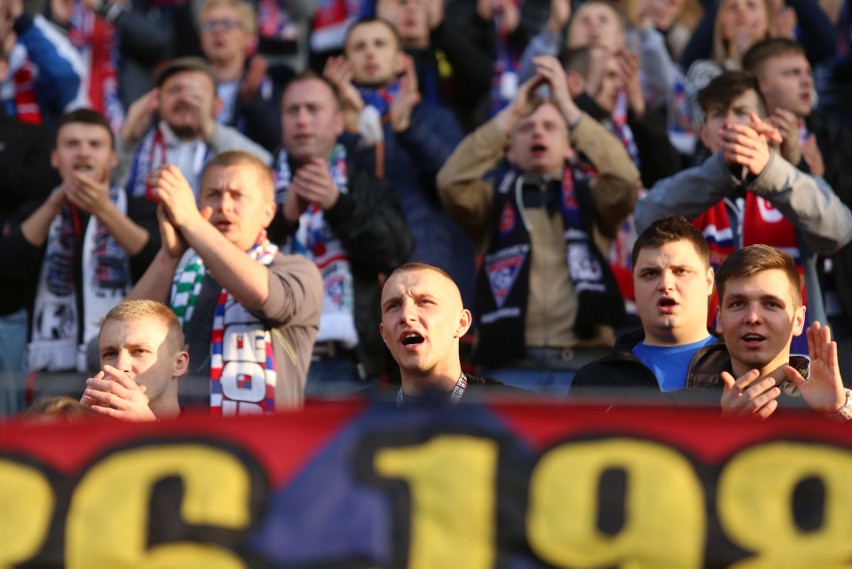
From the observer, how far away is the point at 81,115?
305 inches

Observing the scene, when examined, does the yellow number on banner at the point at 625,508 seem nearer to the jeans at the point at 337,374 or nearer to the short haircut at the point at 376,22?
the jeans at the point at 337,374

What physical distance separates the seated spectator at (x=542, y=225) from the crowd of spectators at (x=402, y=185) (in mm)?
11

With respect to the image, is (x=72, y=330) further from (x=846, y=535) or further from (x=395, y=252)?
(x=846, y=535)

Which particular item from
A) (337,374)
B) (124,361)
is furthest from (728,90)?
(124,361)

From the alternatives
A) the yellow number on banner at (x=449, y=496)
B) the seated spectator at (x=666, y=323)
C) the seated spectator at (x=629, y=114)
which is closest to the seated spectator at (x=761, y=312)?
the seated spectator at (x=666, y=323)

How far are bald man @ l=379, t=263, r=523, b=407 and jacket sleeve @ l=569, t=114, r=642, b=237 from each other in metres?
1.87

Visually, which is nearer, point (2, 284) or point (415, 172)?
point (2, 284)

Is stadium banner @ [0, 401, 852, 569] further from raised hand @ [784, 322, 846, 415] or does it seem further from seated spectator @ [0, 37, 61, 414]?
seated spectator @ [0, 37, 61, 414]

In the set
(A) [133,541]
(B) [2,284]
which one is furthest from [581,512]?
(B) [2,284]

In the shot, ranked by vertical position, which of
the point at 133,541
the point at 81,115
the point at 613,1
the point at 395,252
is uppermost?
the point at 613,1

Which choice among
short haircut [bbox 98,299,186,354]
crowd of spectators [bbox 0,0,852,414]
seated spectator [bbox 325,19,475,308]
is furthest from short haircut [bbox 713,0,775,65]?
short haircut [bbox 98,299,186,354]

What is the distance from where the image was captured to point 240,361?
5887mm

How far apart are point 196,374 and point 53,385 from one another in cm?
Answer: 86

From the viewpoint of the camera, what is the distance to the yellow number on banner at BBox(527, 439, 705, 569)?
11.8ft
